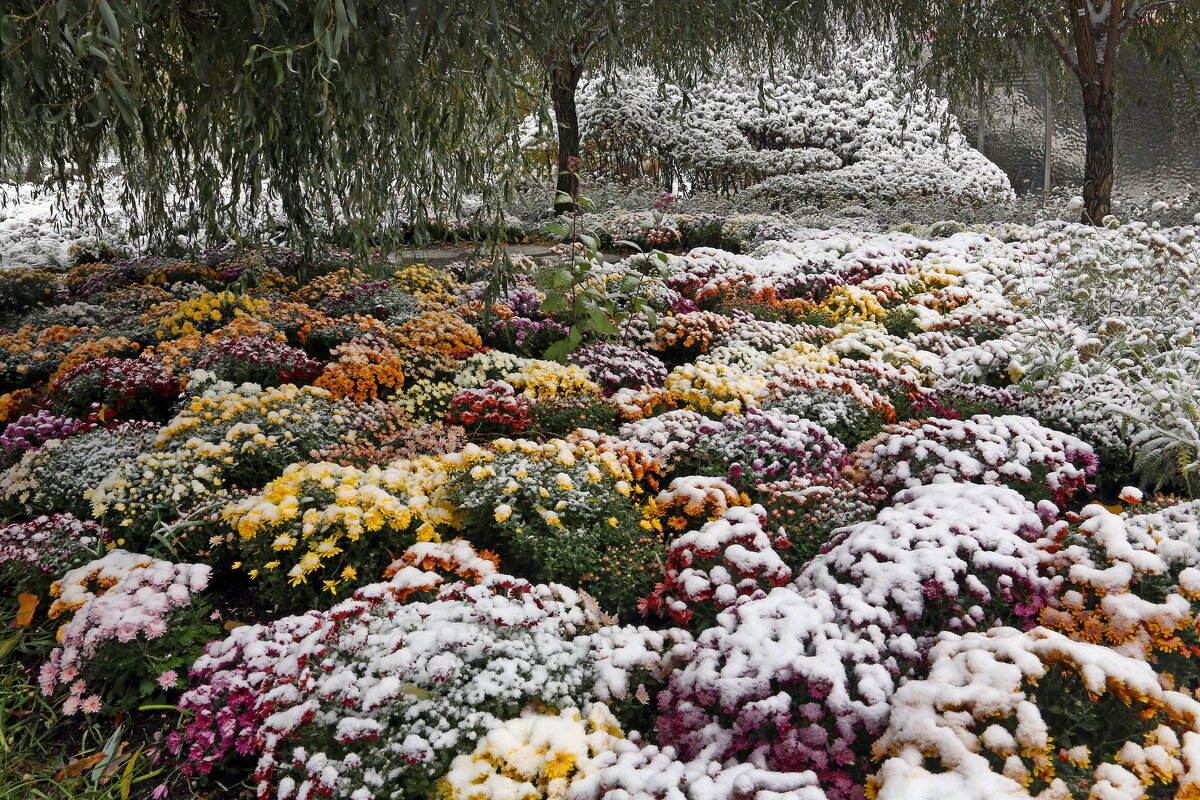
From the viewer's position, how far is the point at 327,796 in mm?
1874

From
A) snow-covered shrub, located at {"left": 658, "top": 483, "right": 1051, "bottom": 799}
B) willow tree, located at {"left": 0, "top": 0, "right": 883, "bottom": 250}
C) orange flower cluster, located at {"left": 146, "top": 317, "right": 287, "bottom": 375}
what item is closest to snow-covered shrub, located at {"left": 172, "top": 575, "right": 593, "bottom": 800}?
snow-covered shrub, located at {"left": 658, "top": 483, "right": 1051, "bottom": 799}

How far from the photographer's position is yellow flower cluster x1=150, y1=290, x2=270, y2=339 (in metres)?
5.23

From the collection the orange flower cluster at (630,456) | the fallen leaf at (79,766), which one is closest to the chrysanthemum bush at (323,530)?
the fallen leaf at (79,766)

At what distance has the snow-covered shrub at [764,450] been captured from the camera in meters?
3.47

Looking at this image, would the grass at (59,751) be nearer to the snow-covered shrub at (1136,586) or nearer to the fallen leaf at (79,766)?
the fallen leaf at (79,766)

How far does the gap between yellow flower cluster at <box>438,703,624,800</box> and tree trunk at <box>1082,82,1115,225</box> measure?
901 cm

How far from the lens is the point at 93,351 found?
15.8 ft

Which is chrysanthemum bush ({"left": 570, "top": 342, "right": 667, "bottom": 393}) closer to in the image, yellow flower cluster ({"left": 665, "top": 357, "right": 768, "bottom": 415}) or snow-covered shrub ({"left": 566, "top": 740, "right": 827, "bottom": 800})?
yellow flower cluster ({"left": 665, "top": 357, "right": 768, "bottom": 415})

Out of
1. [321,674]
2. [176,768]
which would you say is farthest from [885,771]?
[176,768]

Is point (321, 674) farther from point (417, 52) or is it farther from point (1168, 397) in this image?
point (1168, 397)

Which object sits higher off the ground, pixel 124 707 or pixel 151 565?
pixel 151 565

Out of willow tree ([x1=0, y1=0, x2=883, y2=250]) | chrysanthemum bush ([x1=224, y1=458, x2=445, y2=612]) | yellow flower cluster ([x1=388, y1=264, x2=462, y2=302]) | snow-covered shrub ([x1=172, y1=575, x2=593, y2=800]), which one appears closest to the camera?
snow-covered shrub ([x1=172, y1=575, x2=593, y2=800])

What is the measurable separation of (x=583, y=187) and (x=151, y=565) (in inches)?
520

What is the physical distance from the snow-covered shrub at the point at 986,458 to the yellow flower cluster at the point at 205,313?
13.9 feet
